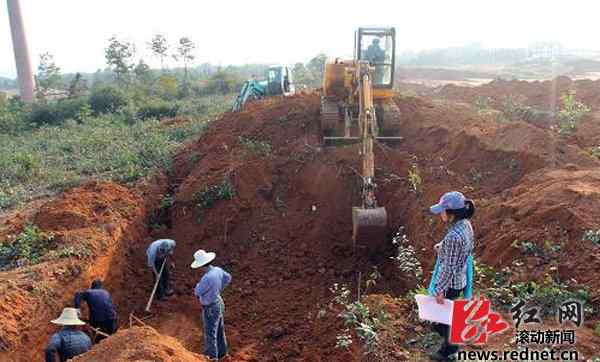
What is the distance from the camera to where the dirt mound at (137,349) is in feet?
14.6

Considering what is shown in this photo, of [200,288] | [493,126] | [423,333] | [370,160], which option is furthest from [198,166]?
[423,333]

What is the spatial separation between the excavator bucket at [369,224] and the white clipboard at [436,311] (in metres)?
3.08

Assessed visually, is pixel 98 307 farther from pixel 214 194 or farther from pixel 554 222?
pixel 554 222

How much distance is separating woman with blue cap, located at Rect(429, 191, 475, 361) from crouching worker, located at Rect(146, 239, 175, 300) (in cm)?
477

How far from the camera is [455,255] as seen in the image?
4.36 meters

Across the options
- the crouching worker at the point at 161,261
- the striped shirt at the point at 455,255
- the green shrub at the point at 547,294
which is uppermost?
the striped shirt at the point at 455,255

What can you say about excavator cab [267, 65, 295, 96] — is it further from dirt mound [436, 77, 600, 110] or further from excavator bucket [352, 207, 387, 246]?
excavator bucket [352, 207, 387, 246]

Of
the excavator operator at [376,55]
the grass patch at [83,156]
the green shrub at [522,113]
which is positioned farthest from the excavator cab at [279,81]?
the green shrub at [522,113]

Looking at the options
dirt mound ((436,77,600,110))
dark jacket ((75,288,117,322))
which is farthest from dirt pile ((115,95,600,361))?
dirt mound ((436,77,600,110))

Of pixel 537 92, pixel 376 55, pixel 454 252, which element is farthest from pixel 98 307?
pixel 537 92

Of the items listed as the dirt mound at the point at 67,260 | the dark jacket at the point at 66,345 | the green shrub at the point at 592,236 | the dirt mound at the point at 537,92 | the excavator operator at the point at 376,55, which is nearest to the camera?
the dark jacket at the point at 66,345

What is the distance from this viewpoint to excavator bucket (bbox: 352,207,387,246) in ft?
25.0

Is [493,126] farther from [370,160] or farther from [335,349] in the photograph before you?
[335,349]

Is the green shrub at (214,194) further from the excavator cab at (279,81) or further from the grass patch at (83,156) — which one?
the excavator cab at (279,81)
